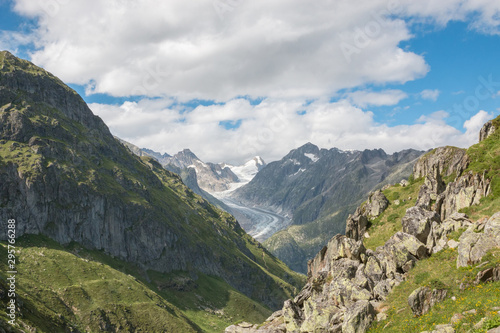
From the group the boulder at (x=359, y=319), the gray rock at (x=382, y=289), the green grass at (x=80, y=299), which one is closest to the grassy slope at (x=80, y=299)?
the green grass at (x=80, y=299)

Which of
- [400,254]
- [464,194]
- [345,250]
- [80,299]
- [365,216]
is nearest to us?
[400,254]

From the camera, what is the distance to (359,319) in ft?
111

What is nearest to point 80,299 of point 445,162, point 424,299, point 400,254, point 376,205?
point 376,205

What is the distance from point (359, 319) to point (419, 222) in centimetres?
1927

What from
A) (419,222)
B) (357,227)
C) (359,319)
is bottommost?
(359,319)

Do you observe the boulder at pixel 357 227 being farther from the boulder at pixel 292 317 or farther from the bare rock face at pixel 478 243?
the bare rock face at pixel 478 243

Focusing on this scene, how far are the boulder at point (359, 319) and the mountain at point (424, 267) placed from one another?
3.6 inches

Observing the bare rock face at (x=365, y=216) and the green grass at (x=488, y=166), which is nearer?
the green grass at (x=488, y=166)

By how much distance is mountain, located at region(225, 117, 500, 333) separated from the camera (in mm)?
28969

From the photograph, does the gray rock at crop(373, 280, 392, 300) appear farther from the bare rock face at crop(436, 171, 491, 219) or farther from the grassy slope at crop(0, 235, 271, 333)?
the grassy slope at crop(0, 235, 271, 333)

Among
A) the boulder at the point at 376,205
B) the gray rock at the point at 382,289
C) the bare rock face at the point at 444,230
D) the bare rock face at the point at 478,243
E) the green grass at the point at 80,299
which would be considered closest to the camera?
the bare rock face at the point at 478,243

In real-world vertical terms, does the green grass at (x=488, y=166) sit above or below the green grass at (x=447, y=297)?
above

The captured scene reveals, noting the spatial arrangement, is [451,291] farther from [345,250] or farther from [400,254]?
[345,250]

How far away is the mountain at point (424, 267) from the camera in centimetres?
2897
